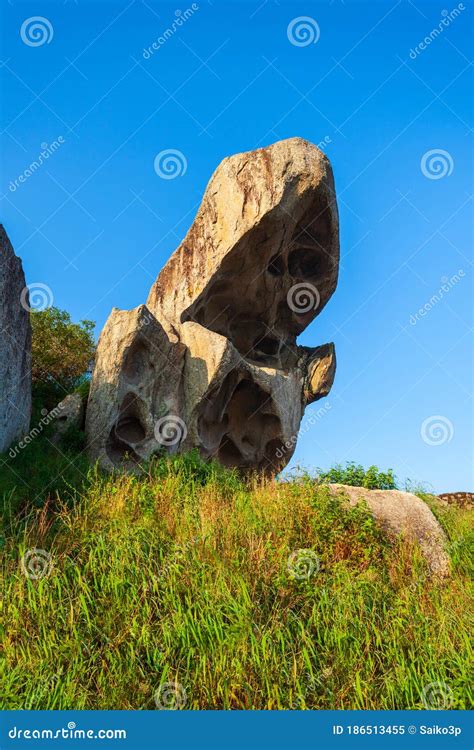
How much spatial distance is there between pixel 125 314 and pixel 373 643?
8096mm

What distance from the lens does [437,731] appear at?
5.72 meters

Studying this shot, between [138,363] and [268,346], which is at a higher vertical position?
[268,346]

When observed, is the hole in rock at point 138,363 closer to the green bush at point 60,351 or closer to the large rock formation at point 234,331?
the large rock formation at point 234,331

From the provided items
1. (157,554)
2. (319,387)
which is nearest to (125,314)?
(157,554)

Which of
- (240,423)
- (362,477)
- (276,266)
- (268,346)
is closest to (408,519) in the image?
(362,477)

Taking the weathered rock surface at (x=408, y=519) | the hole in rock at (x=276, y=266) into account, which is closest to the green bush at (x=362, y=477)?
the weathered rock surface at (x=408, y=519)

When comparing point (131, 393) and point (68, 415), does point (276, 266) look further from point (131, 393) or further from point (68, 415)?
point (68, 415)

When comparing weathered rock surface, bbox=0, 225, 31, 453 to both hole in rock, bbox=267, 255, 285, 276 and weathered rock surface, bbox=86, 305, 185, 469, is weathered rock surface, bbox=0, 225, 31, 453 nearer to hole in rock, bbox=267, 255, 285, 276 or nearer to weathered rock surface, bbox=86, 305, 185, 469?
weathered rock surface, bbox=86, 305, 185, 469

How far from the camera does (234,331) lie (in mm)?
17359

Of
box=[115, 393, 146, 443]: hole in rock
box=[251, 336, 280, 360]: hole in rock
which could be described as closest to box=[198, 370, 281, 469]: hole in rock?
box=[115, 393, 146, 443]: hole in rock

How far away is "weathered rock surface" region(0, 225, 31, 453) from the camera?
10109 millimetres

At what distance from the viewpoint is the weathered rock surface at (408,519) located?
29.5 ft

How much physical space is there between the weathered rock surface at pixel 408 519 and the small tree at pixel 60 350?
8.24 meters

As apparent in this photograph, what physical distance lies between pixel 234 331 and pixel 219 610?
1143 centimetres
